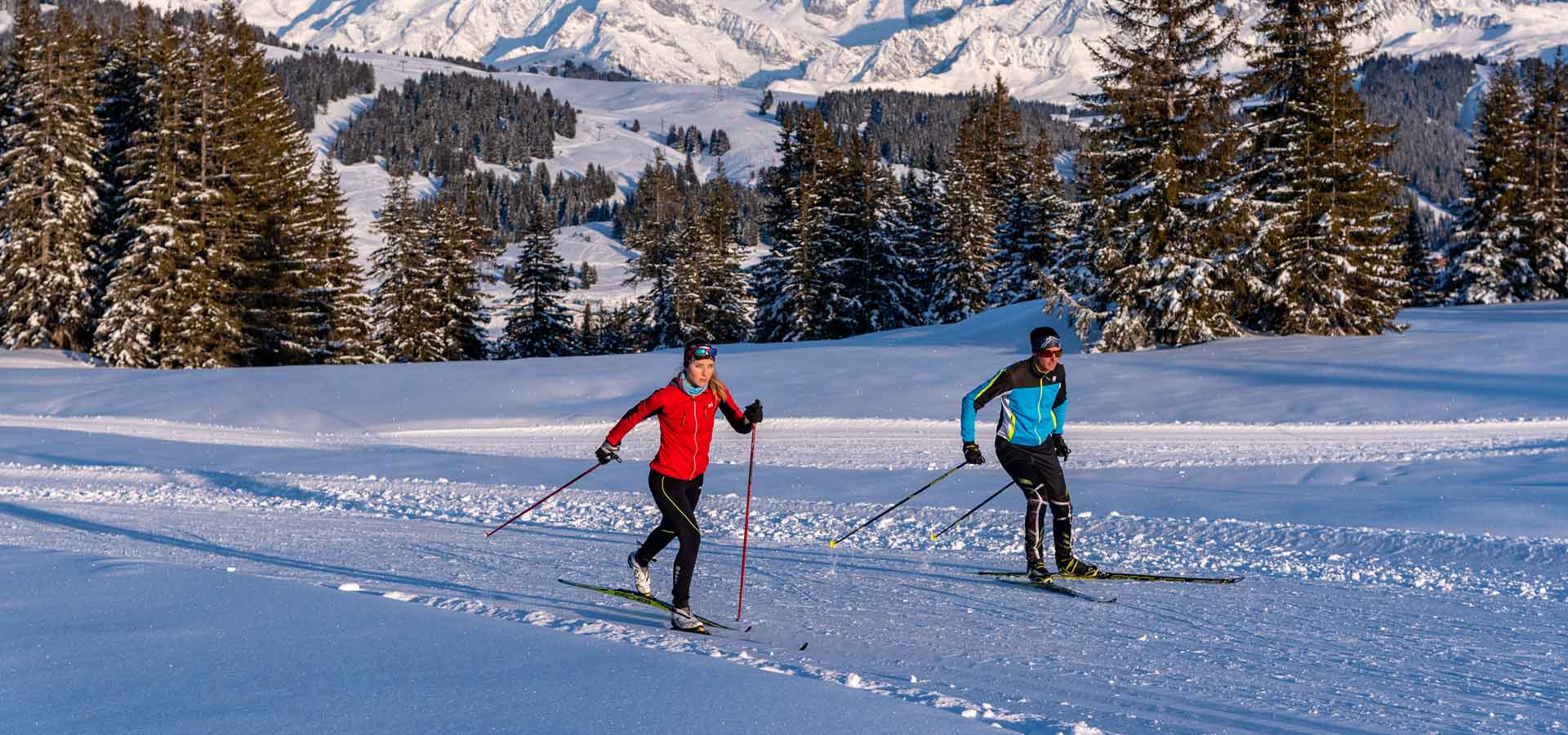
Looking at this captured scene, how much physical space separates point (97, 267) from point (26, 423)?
55.8 ft

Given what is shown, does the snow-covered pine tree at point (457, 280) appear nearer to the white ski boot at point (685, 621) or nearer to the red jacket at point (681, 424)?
the red jacket at point (681, 424)

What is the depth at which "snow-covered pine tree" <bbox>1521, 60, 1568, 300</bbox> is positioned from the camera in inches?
1608

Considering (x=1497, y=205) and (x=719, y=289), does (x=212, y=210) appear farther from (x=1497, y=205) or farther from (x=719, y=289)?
(x=1497, y=205)

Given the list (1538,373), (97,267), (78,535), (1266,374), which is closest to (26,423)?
(78,535)

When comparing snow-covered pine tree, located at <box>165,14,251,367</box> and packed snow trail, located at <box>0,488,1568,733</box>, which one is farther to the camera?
snow-covered pine tree, located at <box>165,14,251,367</box>

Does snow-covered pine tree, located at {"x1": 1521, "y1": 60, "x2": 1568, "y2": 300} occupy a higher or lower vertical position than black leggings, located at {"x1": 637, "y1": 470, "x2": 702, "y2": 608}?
higher

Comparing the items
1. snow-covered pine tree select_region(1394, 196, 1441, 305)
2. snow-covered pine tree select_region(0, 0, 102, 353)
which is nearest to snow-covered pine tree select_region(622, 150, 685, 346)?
snow-covered pine tree select_region(0, 0, 102, 353)

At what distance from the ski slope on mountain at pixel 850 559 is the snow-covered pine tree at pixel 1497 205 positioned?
73.2 feet

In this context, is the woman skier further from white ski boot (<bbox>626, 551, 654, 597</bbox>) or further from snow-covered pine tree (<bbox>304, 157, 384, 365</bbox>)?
snow-covered pine tree (<bbox>304, 157, 384, 365</bbox>)

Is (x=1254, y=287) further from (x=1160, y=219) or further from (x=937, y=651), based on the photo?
(x=937, y=651)

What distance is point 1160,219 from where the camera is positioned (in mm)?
26375

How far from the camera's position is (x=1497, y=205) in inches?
1613

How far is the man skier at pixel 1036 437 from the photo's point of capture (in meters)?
8.06

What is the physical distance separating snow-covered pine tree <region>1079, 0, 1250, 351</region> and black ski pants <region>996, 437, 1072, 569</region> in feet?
64.2
